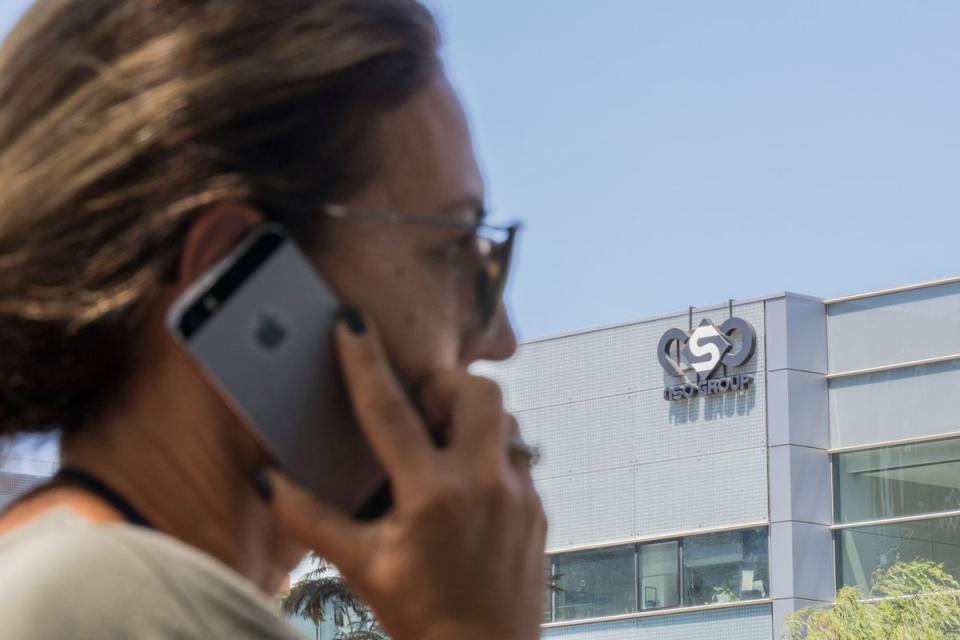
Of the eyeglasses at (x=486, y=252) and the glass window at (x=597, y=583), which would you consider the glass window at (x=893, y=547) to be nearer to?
the glass window at (x=597, y=583)

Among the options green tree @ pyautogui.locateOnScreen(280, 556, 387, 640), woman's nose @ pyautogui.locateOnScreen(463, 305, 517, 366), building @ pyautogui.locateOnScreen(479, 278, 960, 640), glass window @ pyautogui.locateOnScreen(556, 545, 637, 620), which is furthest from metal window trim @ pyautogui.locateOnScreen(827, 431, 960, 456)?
woman's nose @ pyautogui.locateOnScreen(463, 305, 517, 366)

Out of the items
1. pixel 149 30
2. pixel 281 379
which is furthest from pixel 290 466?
pixel 149 30

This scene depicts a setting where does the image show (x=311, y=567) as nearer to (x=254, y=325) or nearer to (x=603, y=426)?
(x=603, y=426)

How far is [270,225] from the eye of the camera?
1.43m

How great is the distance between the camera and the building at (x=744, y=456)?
35.6m

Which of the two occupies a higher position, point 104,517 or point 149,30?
point 149,30

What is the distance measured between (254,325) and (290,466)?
12cm

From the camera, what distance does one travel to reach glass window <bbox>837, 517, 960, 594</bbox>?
113ft

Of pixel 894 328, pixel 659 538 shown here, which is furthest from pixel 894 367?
pixel 659 538

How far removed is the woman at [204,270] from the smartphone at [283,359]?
0.02 m

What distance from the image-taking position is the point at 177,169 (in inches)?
55.5

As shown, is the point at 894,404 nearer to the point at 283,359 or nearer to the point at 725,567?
the point at 725,567

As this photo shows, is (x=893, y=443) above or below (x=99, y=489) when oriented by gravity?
above

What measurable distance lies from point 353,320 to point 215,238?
0.13 m
